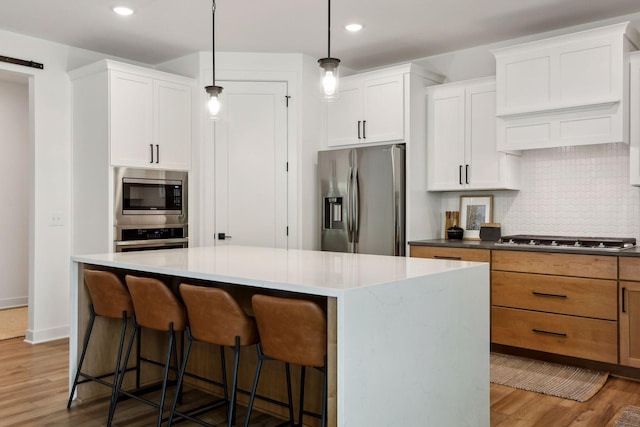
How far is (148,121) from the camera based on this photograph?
4766mm

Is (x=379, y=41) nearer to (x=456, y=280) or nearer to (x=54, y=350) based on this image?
(x=456, y=280)

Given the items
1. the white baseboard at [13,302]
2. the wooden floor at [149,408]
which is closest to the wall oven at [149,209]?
the wooden floor at [149,408]

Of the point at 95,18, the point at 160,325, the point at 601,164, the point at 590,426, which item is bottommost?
the point at 590,426

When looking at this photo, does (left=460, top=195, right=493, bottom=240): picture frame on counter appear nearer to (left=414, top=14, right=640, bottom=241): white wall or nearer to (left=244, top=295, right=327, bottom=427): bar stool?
(left=414, top=14, right=640, bottom=241): white wall

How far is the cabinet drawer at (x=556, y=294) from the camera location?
3.62m

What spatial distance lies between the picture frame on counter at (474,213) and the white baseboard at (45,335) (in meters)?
3.67

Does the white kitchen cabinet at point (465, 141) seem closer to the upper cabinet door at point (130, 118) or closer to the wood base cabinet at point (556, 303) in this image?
the wood base cabinet at point (556, 303)

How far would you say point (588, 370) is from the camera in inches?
150

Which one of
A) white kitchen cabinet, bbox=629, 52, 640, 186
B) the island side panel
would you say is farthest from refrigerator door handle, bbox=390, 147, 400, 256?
the island side panel

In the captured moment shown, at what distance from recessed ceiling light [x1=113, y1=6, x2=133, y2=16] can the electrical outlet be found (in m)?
1.86

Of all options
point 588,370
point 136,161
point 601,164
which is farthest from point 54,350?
point 601,164

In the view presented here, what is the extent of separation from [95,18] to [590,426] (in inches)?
168

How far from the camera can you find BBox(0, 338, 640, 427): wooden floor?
291 centimetres

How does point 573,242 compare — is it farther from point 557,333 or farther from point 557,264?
point 557,333
